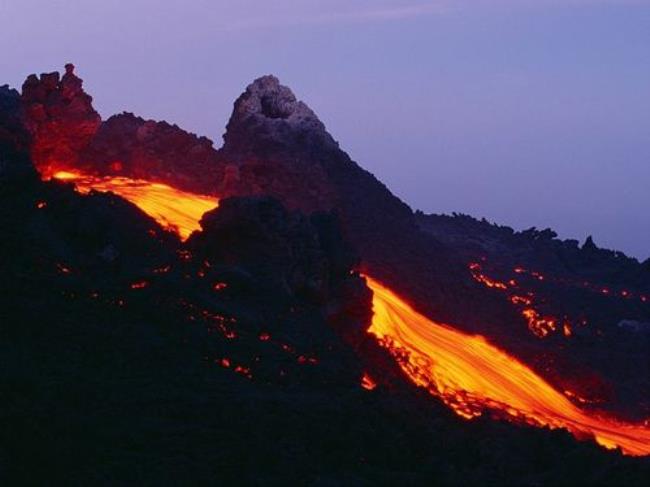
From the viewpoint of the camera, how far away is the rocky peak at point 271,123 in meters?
30.7

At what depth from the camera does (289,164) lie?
29672mm

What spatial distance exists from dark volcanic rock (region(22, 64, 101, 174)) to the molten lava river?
45 centimetres

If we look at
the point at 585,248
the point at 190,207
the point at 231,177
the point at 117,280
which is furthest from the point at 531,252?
the point at 117,280

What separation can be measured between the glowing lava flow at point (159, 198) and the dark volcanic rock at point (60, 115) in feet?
1.34

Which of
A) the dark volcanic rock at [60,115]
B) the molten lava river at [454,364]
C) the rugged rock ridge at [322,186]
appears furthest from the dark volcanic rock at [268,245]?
the dark volcanic rock at [60,115]

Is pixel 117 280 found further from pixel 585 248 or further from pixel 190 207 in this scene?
pixel 585 248

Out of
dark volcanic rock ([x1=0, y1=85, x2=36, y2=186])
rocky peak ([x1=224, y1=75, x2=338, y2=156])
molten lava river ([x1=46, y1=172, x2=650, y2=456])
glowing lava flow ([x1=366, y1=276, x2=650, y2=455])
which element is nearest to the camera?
dark volcanic rock ([x1=0, y1=85, x2=36, y2=186])

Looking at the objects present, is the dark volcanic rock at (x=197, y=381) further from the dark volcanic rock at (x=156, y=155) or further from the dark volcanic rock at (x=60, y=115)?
the dark volcanic rock at (x=156, y=155)

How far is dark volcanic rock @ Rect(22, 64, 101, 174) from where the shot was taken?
24.0 metres

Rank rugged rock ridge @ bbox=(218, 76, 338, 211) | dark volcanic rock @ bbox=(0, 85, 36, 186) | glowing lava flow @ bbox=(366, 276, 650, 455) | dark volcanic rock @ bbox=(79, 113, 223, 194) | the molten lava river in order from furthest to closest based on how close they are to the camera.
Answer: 1. rugged rock ridge @ bbox=(218, 76, 338, 211)
2. dark volcanic rock @ bbox=(79, 113, 223, 194)
3. the molten lava river
4. glowing lava flow @ bbox=(366, 276, 650, 455)
5. dark volcanic rock @ bbox=(0, 85, 36, 186)

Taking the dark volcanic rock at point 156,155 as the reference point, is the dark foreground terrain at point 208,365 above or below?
below

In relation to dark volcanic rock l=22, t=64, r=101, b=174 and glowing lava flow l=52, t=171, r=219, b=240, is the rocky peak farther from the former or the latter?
dark volcanic rock l=22, t=64, r=101, b=174

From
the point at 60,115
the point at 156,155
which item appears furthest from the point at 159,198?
the point at 156,155

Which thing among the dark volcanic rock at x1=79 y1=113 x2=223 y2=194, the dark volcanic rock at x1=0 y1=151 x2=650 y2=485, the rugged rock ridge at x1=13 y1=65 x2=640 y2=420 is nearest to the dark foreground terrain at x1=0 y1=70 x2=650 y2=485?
the dark volcanic rock at x1=0 y1=151 x2=650 y2=485
